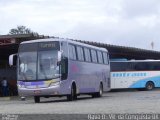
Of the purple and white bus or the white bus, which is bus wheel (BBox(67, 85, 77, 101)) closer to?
the purple and white bus

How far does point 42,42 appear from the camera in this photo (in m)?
26.8

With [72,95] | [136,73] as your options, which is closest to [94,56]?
[72,95]

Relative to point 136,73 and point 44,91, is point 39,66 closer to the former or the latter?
point 44,91

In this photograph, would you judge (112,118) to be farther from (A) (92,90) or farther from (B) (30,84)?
(A) (92,90)

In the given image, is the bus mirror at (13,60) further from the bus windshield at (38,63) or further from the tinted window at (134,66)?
the tinted window at (134,66)

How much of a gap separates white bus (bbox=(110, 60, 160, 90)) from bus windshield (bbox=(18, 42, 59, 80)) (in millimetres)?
24506

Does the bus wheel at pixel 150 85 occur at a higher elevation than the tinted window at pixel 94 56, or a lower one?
lower

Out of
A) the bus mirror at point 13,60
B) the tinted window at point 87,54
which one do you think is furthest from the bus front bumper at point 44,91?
the tinted window at point 87,54

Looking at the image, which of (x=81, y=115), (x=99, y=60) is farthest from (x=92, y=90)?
(x=81, y=115)

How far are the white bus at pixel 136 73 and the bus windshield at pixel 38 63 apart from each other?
24.5m

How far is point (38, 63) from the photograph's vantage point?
26188mm

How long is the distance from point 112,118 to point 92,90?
1839cm

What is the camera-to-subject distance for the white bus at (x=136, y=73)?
50656 millimetres

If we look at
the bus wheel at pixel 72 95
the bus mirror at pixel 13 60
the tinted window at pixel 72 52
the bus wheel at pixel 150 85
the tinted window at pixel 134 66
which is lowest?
the bus wheel at pixel 150 85
